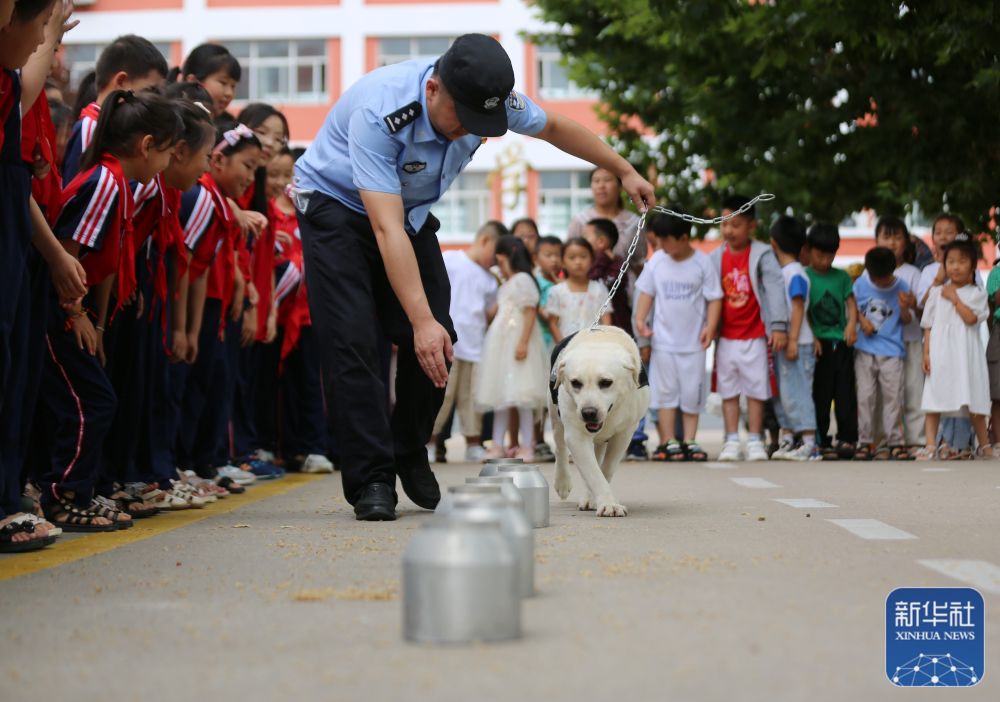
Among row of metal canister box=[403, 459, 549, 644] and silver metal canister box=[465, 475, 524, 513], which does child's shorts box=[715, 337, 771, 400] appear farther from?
row of metal canister box=[403, 459, 549, 644]

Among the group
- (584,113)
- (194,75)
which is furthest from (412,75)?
(584,113)

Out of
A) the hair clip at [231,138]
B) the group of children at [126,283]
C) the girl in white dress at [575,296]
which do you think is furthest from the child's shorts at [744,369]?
the hair clip at [231,138]

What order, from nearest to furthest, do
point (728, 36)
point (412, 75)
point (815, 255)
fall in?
point (412, 75), point (815, 255), point (728, 36)

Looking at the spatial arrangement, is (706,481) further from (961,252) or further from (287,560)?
(287,560)

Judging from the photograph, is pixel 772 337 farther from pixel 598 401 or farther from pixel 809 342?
pixel 598 401

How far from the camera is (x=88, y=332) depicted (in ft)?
22.0

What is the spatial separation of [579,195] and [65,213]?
4363 cm

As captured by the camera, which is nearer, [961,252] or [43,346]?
[43,346]

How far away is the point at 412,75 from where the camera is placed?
7121 mm

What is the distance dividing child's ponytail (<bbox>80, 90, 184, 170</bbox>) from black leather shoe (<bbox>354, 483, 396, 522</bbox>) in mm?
1824

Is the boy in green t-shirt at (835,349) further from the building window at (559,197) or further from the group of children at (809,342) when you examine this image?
the building window at (559,197)

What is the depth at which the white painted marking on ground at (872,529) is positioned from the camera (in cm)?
599

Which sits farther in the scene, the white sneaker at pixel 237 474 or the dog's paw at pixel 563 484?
the white sneaker at pixel 237 474

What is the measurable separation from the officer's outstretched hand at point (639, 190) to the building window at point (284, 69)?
4322cm
